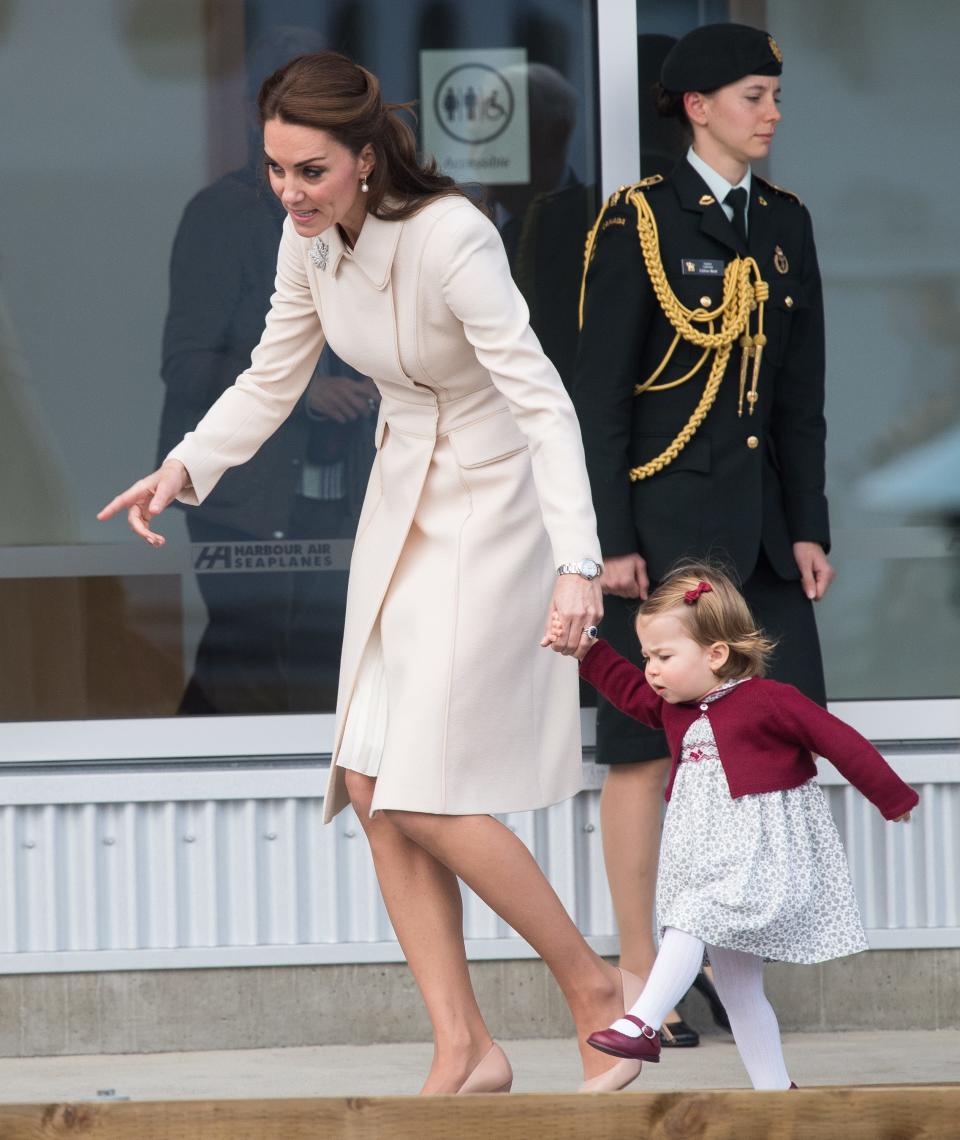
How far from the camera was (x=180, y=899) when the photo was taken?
159 inches

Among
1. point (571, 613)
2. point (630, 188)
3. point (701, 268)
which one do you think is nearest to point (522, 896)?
point (571, 613)

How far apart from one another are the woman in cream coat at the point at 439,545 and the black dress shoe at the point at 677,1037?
0.81m

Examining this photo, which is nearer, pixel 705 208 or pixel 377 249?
pixel 377 249

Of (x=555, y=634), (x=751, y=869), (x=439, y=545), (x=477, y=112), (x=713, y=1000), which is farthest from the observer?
(x=477, y=112)

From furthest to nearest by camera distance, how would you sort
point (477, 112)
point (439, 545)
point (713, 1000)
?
point (477, 112) → point (713, 1000) → point (439, 545)

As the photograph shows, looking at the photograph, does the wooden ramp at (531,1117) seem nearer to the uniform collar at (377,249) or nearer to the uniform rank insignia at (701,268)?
the uniform collar at (377,249)

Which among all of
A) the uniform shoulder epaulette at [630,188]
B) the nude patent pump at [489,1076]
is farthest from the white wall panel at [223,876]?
the uniform shoulder epaulette at [630,188]

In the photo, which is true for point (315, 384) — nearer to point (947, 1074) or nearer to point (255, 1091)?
point (255, 1091)

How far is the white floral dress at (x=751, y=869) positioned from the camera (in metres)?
2.98

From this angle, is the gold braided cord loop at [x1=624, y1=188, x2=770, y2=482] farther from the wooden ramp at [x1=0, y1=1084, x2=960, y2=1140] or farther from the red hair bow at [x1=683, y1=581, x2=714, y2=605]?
the wooden ramp at [x1=0, y1=1084, x2=960, y2=1140]

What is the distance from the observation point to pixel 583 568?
2824mm

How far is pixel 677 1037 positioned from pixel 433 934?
38.0 inches

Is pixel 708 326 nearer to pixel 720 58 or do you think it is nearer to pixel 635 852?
pixel 720 58

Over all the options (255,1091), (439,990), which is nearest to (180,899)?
(255,1091)
